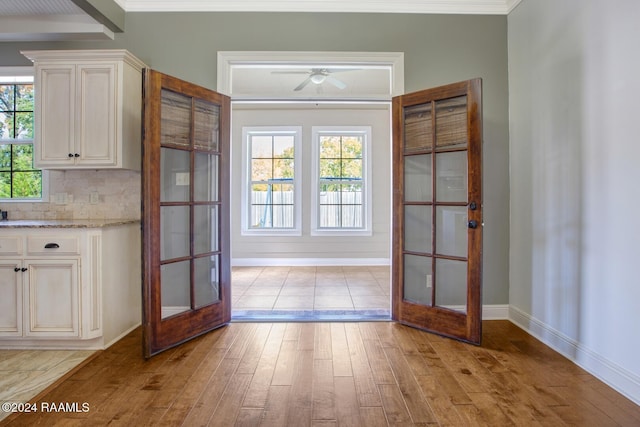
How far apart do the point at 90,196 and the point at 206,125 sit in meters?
1.38

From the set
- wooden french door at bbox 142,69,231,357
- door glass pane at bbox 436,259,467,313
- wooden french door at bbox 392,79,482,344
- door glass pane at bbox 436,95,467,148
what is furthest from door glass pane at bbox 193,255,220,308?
door glass pane at bbox 436,95,467,148

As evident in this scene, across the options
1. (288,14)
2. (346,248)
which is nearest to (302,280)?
(346,248)

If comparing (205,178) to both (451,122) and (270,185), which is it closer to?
(451,122)

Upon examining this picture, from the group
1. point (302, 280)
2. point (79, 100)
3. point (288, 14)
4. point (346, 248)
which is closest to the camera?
point (79, 100)

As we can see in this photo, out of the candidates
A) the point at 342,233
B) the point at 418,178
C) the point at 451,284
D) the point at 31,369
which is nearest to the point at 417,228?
the point at 418,178

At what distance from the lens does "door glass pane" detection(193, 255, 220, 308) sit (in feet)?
10.1

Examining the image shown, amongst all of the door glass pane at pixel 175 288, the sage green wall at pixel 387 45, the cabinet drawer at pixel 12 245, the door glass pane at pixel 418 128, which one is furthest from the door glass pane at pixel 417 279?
the cabinet drawer at pixel 12 245

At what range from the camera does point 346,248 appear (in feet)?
21.7

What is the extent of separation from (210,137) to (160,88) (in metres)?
0.58

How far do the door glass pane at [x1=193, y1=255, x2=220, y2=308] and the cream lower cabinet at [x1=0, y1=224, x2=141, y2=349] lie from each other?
0.71 metres

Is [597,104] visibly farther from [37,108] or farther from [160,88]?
[37,108]

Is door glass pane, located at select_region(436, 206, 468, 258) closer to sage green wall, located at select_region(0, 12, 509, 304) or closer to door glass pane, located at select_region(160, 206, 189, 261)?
sage green wall, located at select_region(0, 12, 509, 304)

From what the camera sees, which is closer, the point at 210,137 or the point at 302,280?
the point at 210,137

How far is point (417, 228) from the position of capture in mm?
3248
